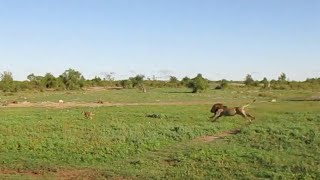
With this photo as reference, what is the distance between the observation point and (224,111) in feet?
87.2

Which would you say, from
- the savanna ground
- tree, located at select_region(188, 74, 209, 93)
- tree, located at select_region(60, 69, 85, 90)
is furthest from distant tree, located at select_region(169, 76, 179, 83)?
the savanna ground

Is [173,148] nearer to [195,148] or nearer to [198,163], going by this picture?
[195,148]

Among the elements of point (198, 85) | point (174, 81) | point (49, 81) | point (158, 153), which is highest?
point (174, 81)

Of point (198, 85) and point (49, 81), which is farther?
point (49, 81)

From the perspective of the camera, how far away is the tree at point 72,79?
348 feet

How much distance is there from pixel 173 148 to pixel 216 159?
3066 mm

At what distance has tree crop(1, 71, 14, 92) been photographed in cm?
9275

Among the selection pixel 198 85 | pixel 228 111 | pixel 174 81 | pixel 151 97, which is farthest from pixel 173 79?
pixel 228 111

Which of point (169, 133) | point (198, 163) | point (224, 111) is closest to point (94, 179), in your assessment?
point (198, 163)

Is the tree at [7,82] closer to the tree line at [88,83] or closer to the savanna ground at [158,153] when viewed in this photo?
the tree line at [88,83]

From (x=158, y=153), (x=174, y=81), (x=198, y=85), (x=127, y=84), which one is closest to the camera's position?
(x=158, y=153)

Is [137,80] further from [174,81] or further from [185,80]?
[174,81]

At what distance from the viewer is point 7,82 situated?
95188 mm

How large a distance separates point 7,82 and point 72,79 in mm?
17481
